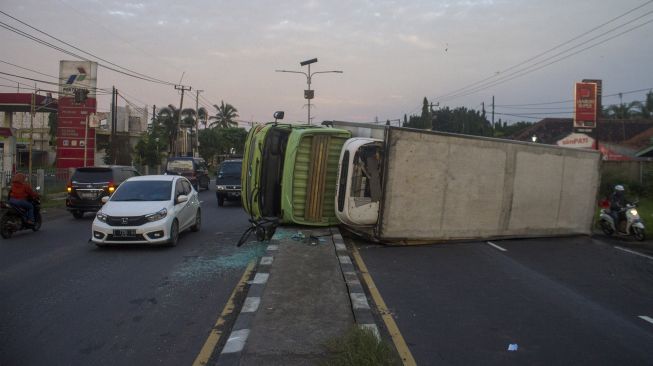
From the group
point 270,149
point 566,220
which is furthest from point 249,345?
point 566,220

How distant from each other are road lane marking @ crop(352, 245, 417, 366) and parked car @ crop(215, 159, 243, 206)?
518 inches

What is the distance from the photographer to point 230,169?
22.3 meters

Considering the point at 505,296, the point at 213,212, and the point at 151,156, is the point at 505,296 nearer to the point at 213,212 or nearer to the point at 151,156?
the point at 213,212

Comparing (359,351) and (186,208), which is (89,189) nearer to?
(186,208)

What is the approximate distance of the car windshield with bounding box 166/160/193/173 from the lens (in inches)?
1141

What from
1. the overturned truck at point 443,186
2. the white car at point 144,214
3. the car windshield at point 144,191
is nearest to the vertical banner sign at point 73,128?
the car windshield at point 144,191

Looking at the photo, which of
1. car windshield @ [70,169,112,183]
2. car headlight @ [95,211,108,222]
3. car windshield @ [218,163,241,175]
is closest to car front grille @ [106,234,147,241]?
car headlight @ [95,211,108,222]

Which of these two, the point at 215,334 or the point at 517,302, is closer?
the point at 215,334

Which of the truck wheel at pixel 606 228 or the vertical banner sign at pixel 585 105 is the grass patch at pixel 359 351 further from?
the vertical banner sign at pixel 585 105

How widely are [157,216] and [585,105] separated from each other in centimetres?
3104

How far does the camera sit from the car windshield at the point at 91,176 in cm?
1669

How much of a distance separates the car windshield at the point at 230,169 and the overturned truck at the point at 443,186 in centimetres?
1066

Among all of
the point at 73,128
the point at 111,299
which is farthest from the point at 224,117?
the point at 111,299

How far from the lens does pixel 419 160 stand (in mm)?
10648
